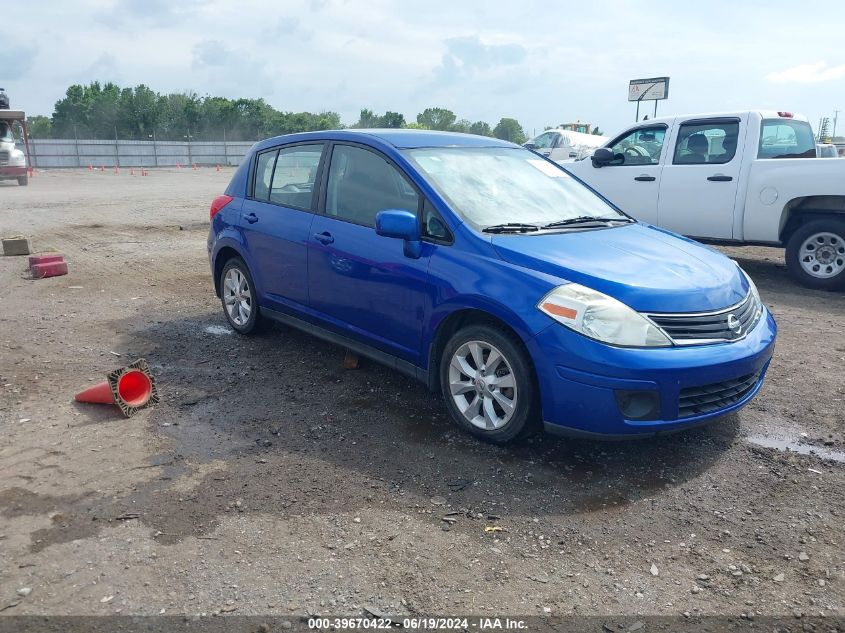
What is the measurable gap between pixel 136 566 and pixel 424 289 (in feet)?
7.19

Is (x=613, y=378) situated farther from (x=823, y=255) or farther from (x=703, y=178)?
(x=703, y=178)

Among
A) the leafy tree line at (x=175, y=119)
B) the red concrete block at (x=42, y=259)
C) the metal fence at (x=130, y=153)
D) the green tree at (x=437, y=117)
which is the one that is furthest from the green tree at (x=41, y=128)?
the red concrete block at (x=42, y=259)

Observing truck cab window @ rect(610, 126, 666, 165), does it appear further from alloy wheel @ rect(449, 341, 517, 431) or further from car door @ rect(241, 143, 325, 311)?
alloy wheel @ rect(449, 341, 517, 431)

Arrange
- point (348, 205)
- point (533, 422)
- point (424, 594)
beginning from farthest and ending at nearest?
point (348, 205)
point (533, 422)
point (424, 594)

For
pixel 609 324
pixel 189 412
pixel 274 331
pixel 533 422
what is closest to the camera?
pixel 609 324

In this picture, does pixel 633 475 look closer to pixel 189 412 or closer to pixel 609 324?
pixel 609 324

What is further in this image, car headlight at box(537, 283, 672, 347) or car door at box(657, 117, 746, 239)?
car door at box(657, 117, 746, 239)

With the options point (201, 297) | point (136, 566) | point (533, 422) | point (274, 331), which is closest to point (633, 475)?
point (533, 422)

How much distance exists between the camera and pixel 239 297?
639cm

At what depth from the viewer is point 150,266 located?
9734mm

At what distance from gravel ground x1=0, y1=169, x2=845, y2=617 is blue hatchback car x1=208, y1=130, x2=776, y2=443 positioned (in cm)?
34

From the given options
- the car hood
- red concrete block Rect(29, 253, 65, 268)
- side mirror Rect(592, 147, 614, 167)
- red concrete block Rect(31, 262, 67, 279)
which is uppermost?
side mirror Rect(592, 147, 614, 167)

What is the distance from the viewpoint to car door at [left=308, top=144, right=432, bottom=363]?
457 centimetres

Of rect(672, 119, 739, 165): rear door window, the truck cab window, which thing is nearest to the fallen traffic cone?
the truck cab window
